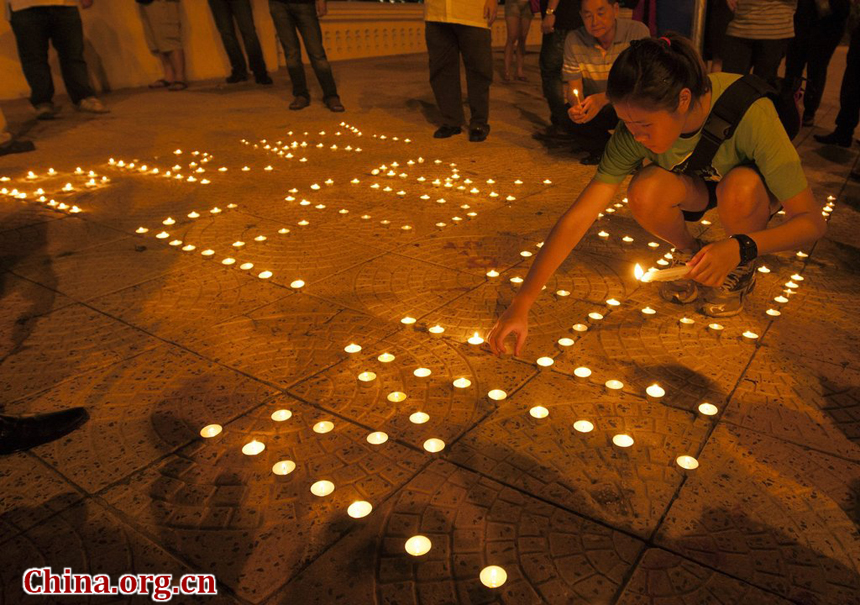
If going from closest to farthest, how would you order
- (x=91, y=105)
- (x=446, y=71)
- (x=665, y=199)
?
1. (x=665, y=199)
2. (x=446, y=71)
3. (x=91, y=105)

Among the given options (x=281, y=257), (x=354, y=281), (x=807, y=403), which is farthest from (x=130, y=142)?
(x=807, y=403)

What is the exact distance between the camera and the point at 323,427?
204 centimetres

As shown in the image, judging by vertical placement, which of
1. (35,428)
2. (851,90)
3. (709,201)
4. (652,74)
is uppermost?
(652,74)

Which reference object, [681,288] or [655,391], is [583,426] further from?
[681,288]

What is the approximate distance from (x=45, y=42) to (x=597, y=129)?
5897mm

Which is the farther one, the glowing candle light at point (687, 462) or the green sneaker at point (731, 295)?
the green sneaker at point (731, 295)

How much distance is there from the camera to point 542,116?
289 inches

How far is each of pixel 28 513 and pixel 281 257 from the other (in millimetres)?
1936

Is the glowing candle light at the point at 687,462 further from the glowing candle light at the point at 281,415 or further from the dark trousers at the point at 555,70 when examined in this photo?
the dark trousers at the point at 555,70

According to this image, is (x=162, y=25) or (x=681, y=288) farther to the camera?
(x=162, y=25)

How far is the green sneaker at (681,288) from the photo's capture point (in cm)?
285

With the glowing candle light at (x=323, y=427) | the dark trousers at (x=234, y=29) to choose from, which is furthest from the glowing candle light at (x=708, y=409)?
the dark trousers at (x=234, y=29)

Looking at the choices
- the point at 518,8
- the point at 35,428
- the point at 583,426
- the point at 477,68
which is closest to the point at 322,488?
the point at 583,426

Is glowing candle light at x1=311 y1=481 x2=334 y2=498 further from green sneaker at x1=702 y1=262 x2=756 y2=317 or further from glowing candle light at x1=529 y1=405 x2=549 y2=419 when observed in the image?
green sneaker at x1=702 y1=262 x2=756 y2=317
